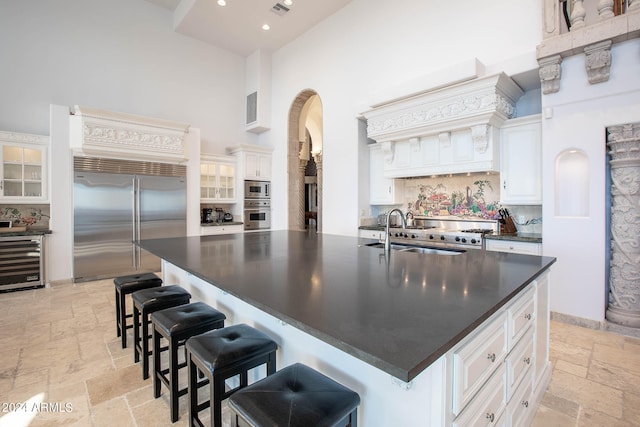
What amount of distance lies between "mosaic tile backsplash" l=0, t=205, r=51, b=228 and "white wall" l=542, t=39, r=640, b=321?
7.03 metres

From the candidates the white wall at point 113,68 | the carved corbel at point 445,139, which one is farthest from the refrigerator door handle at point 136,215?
the carved corbel at point 445,139

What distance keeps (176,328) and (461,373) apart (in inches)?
56.0

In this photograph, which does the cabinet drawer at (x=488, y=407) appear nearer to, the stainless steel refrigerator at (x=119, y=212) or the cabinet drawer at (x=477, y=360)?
the cabinet drawer at (x=477, y=360)

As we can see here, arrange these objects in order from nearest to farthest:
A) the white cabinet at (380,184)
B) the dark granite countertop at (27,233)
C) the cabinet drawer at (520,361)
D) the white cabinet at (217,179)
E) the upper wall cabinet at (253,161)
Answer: the cabinet drawer at (520,361) → the dark granite countertop at (27,233) → the white cabinet at (380,184) → the white cabinet at (217,179) → the upper wall cabinet at (253,161)

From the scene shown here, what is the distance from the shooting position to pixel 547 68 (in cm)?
318

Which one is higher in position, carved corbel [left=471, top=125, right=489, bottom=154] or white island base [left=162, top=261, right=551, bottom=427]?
carved corbel [left=471, top=125, right=489, bottom=154]

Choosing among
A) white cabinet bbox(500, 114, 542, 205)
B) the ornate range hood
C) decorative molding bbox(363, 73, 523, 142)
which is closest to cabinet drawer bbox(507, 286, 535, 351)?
white cabinet bbox(500, 114, 542, 205)

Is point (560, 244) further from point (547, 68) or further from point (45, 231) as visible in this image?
point (45, 231)

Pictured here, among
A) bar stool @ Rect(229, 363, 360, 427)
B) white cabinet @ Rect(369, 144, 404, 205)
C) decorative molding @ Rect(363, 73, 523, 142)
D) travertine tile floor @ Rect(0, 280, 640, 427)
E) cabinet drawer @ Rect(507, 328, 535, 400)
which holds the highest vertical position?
decorative molding @ Rect(363, 73, 523, 142)

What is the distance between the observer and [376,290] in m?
1.28

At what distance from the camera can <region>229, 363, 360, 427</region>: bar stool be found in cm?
94

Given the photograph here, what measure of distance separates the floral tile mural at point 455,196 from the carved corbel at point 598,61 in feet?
4.72

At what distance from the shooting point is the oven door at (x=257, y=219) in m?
6.62

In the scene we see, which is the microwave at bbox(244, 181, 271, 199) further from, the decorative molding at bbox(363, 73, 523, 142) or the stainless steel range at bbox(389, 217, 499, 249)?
the stainless steel range at bbox(389, 217, 499, 249)
